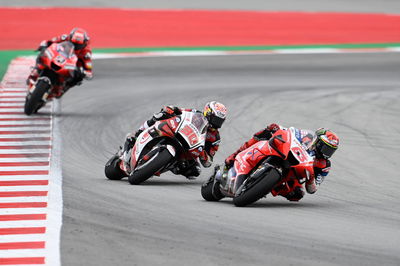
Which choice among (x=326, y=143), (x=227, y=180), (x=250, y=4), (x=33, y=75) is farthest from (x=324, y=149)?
(x=250, y=4)

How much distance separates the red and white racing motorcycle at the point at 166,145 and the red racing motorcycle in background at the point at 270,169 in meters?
0.98

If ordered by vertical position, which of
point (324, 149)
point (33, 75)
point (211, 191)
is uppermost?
point (324, 149)

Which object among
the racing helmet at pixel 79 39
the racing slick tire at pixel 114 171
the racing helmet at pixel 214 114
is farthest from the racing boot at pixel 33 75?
the racing helmet at pixel 214 114

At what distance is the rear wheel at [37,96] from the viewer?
19.2 metres

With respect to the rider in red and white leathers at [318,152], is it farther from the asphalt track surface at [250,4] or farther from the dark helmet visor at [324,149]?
the asphalt track surface at [250,4]

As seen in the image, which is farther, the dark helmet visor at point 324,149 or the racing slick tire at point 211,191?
the racing slick tire at point 211,191

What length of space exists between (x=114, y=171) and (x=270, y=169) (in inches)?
146

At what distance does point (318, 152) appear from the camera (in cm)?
1239

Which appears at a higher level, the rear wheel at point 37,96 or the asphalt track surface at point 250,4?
the rear wheel at point 37,96

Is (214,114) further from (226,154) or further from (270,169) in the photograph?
(226,154)

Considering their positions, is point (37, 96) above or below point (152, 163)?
below

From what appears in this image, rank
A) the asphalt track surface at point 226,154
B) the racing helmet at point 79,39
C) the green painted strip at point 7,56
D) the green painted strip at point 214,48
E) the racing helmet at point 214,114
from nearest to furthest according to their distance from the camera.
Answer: the asphalt track surface at point 226,154 → the racing helmet at point 214,114 → the racing helmet at point 79,39 → the green painted strip at point 7,56 → the green painted strip at point 214,48

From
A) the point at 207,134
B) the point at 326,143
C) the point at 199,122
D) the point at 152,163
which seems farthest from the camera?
the point at 207,134

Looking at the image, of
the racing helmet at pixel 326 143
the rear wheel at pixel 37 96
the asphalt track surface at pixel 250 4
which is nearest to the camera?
the racing helmet at pixel 326 143
